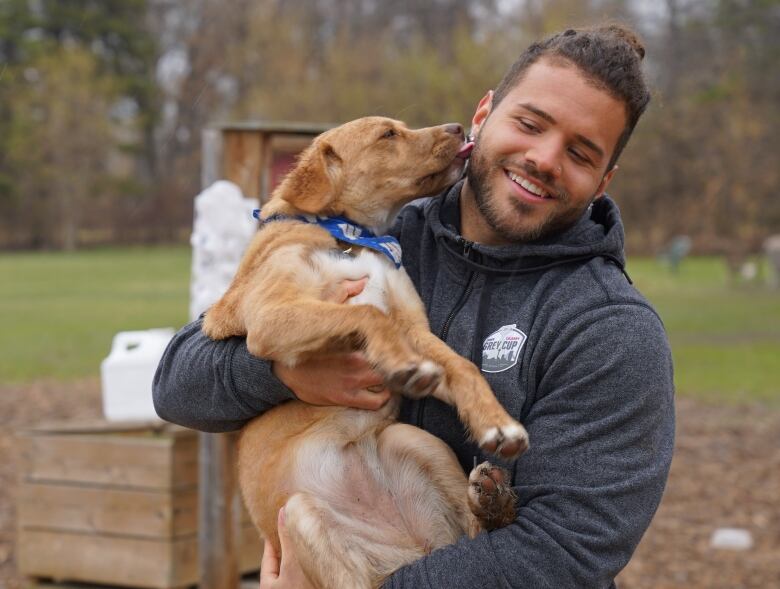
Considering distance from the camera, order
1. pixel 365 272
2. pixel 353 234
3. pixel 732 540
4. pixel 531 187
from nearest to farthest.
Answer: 1. pixel 531 187
2. pixel 365 272
3. pixel 353 234
4. pixel 732 540

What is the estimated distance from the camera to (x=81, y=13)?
55.0 meters

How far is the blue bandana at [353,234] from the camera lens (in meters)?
3.25

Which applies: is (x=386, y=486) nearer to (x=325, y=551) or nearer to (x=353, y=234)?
(x=325, y=551)

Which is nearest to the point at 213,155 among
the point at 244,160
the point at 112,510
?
the point at 244,160

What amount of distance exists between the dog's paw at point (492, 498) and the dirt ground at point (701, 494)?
4.12 metres

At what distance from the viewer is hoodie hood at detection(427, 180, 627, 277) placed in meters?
2.85

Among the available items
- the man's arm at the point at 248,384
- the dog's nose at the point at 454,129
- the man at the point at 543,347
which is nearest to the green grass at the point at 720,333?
the dog's nose at the point at 454,129

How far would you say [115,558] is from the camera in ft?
18.6

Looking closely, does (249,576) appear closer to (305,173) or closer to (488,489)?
(305,173)

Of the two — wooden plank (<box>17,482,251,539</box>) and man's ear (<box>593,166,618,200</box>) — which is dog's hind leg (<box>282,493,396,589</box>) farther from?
wooden plank (<box>17,482,251,539</box>)

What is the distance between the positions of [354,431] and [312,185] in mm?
939

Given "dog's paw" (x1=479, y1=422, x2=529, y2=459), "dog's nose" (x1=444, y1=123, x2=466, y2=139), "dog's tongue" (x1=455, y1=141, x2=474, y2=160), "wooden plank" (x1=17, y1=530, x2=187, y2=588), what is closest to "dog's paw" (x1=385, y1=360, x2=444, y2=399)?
"dog's paw" (x1=479, y1=422, x2=529, y2=459)

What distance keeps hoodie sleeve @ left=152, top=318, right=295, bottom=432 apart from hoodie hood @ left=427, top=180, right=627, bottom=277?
682mm

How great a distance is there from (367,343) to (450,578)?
74 cm
